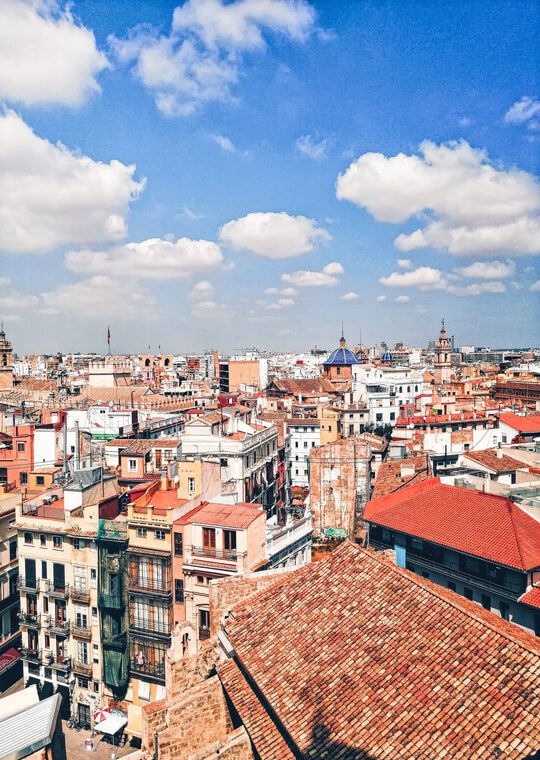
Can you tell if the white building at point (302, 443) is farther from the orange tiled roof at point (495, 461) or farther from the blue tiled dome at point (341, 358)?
the blue tiled dome at point (341, 358)

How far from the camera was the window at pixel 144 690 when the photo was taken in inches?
989

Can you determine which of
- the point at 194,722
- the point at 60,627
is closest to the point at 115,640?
the point at 60,627

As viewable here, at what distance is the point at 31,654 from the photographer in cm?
2781

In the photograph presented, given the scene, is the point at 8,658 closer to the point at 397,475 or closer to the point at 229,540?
the point at 229,540

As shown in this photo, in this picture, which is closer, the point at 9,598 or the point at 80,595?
the point at 80,595

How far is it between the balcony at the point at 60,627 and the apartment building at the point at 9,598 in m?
4.29

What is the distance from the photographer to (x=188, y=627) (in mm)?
20266

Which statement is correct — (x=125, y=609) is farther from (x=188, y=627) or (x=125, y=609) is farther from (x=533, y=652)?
(x=533, y=652)

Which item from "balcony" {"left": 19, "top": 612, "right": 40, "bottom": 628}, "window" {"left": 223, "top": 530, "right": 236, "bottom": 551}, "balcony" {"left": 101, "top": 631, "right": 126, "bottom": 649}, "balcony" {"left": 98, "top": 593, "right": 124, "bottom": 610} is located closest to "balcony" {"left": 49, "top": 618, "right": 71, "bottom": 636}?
"balcony" {"left": 19, "top": 612, "right": 40, "bottom": 628}

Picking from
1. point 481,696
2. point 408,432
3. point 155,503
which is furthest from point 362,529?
point 481,696

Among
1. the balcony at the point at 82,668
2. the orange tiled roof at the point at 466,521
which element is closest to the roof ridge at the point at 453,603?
the orange tiled roof at the point at 466,521

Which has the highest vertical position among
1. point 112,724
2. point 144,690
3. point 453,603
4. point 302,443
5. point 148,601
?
point 453,603

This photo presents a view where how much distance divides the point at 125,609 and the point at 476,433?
32.1 metres

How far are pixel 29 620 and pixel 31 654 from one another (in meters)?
1.77
